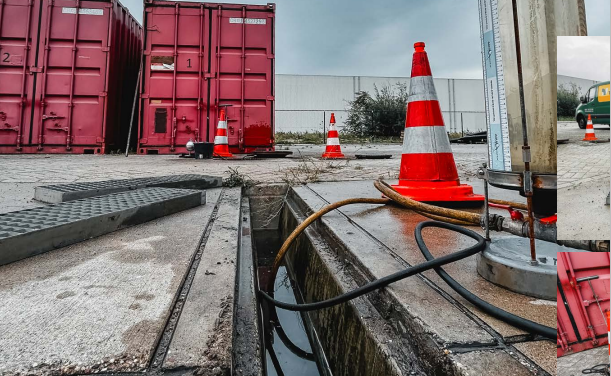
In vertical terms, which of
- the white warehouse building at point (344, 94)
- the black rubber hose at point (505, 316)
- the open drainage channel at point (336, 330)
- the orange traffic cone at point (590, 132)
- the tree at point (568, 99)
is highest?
the white warehouse building at point (344, 94)

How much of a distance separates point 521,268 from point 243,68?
7.92 metres

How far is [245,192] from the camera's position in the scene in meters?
2.98

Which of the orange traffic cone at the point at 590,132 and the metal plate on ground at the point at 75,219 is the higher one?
the orange traffic cone at the point at 590,132

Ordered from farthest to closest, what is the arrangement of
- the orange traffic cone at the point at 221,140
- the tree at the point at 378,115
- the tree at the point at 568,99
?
1. the tree at the point at 378,115
2. the orange traffic cone at the point at 221,140
3. the tree at the point at 568,99

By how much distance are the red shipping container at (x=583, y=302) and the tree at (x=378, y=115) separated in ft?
61.7

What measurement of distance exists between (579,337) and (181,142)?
826 cm

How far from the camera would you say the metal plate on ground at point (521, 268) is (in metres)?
0.85

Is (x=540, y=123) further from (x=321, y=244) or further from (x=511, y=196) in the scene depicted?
(x=511, y=196)

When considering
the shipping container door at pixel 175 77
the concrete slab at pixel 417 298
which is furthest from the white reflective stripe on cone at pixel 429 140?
the shipping container door at pixel 175 77

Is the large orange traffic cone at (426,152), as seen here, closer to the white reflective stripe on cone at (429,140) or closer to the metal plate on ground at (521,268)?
the white reflective stripe on cone at (429,140)

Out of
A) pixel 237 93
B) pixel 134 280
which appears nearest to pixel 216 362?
pixel 134 280

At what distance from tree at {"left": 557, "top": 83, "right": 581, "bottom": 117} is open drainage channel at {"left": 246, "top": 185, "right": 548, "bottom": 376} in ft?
1.45

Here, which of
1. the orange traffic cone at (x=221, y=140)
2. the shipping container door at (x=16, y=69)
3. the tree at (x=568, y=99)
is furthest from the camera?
the shipping container door at (x=16, y=69)

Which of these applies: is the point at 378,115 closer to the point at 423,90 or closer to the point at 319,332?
the point at 423,90
